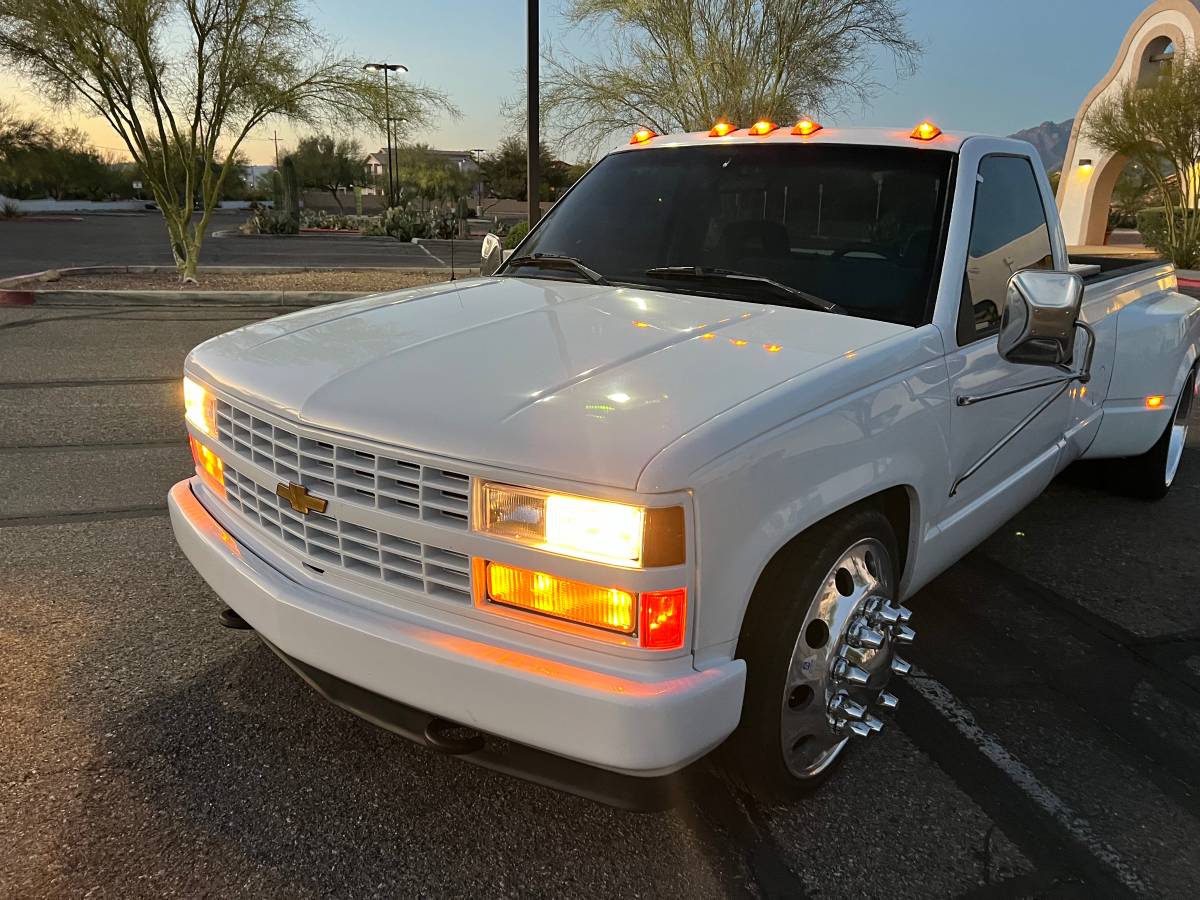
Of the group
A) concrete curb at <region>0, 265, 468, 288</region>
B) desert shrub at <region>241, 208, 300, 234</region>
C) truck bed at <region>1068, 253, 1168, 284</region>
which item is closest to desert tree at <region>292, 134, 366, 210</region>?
desert shrub at <region>241, 208, 300, 234</region>

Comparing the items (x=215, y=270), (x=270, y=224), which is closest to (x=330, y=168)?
(x=270, y=224)

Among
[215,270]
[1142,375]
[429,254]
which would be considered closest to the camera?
[1142,375]

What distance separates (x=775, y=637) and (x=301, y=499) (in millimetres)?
1187

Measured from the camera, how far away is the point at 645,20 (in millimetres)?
19625

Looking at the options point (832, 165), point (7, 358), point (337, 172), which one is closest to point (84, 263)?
point (7, 358)

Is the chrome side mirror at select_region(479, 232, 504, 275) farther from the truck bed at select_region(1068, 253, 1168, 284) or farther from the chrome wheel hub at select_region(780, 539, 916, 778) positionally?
the truck bed at select_region(1068, 253, 1168, 284)

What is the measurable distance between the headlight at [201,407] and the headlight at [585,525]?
1.23m

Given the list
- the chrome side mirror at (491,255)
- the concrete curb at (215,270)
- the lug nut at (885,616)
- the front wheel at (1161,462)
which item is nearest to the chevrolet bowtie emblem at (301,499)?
the lug nut at (885,616)

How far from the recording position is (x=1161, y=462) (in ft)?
17.0

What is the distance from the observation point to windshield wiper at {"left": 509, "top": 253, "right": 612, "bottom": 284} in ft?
11.2

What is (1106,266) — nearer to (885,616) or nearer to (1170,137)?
(885,616)

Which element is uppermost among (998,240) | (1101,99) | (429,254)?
(1101,99)

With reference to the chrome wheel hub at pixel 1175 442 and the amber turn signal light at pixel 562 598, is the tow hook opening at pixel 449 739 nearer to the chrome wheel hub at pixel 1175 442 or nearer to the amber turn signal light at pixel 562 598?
the amber turn signal light at pixel 562 598

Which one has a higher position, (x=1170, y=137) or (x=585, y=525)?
(x=1170, y=137)
